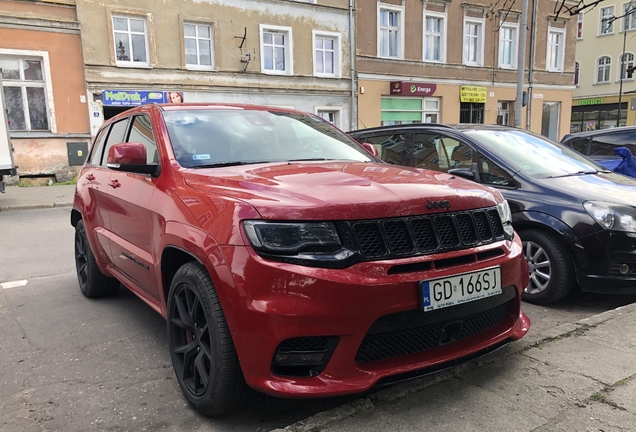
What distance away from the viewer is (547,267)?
4203 mm

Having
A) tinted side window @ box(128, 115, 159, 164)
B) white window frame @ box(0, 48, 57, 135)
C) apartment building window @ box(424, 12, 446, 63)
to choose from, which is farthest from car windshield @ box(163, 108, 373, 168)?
apartment building window @ box(424, 12, 446, 63)

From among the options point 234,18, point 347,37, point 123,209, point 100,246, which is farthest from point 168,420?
point 347,37

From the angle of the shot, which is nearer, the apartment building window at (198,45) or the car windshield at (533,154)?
the car windshield at (533,154)

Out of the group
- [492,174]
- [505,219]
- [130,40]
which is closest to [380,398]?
[505,219]

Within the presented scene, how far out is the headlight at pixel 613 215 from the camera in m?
3.90

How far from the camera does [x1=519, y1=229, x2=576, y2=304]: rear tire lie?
4098 mm

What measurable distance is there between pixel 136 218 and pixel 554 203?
134 inches

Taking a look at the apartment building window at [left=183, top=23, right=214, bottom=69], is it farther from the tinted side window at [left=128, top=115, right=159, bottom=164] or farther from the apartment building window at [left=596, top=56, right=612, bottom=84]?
the apartment building window at [left=596, top=56, right=612, bottom=84]

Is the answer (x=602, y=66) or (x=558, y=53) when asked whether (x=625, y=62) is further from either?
(x=558, y=53)

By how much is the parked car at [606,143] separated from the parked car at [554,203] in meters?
2.95

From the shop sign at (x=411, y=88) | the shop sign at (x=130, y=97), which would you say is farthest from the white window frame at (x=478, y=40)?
the shop sign at (x=130, y=97)

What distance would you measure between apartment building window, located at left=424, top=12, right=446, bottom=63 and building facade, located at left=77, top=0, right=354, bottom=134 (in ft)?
14.8

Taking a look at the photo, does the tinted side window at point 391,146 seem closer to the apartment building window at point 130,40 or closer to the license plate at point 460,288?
the license plate at point 460,288

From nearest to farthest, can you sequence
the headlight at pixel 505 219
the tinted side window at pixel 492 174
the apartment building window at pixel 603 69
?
the headlight at pixel 505 219 < the tinted side window at pixel 492 174 < the apartment building window at pixel 603 69
